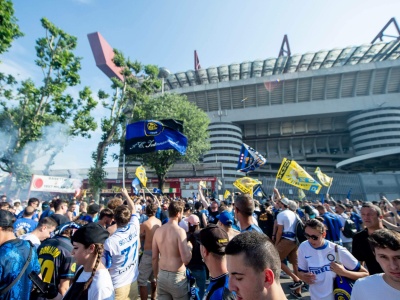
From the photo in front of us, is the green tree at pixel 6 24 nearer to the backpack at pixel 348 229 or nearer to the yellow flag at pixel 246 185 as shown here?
the yellow flag at pixel 246 185

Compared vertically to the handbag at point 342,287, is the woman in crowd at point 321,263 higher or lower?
higher

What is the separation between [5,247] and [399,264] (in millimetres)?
3468

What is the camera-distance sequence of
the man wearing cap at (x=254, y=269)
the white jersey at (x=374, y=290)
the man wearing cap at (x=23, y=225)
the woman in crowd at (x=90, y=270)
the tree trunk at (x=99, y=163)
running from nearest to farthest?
the man wearing cap at (x=254, y=269) < the white jersey at (x=374, y=290) < the woman in crowd at (x=90, y=270) < the man wearing cap at (x=23, y=225) < the tree trunk at (x=99, y=163)

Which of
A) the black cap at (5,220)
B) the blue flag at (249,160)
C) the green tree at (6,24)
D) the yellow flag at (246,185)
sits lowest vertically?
the black cap at (5,220)

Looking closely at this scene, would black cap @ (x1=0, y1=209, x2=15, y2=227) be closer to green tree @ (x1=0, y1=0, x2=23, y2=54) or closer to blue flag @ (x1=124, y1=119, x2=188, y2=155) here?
blue flag @ (x1=124, y1=119, x2=188, y2=155)

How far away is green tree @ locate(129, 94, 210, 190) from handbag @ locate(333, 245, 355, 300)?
19993 mm

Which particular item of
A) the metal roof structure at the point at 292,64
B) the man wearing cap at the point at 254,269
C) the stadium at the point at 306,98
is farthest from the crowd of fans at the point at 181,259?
the metal roof structure at the point at 292,64

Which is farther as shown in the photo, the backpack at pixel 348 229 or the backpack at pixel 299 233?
the backpack at pixel 348 229

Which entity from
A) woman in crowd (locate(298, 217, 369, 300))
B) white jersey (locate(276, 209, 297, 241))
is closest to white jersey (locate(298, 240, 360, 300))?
woman in crowd (locate(298, 217, 369, 300))

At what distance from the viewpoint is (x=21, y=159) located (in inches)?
551

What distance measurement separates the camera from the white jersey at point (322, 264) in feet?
9.04

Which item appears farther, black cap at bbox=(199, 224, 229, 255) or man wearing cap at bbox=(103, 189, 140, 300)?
man wearing cap at bbox=(103, 189, 140, 300)

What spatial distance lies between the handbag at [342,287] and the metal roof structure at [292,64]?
50974mm

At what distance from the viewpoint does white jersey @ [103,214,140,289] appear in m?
3.04
